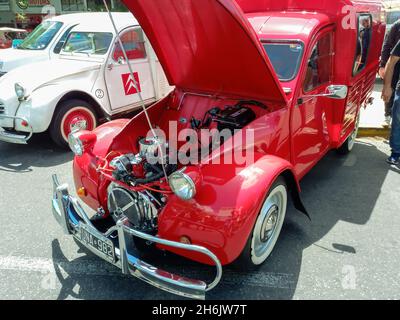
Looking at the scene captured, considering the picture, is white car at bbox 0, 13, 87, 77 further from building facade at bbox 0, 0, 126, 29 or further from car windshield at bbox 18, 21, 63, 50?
building facade at bbox 0, 0, 126, 29

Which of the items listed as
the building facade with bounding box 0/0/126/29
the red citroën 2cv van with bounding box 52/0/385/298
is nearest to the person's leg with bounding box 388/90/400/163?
the red citroën 2cv van with bounding box 52/0/385/298

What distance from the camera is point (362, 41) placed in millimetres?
4320

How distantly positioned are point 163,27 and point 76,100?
3.14m

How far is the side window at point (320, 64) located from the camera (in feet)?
10.6

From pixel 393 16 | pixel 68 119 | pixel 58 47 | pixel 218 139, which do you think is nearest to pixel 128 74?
pixel 68 119

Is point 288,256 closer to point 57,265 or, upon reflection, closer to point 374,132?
point 57,265

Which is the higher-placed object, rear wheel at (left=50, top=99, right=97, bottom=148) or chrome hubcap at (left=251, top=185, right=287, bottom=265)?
rear wheel at (left=50, top=99, right=97, bottom=148)

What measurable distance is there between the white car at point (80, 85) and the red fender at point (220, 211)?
3.30 meters

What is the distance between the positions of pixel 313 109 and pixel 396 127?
1952 millimetres

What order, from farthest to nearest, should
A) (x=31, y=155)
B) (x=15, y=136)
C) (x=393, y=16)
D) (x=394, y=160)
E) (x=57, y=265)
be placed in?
(x=393, y=16), (x=31, y=155), (x=15, y=136), (x=394, y=160), (x=57, y=265)

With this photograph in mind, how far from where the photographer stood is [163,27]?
9.11ft

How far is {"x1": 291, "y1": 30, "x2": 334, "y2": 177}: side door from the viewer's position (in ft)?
10.2

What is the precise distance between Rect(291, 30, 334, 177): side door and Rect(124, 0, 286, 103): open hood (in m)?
0.38

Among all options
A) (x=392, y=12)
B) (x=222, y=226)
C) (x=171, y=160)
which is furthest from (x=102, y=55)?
(x=392, y=12)
